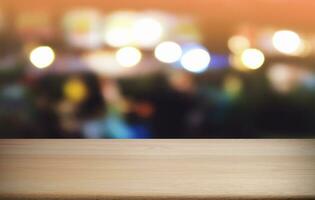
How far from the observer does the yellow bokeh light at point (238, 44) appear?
110cm

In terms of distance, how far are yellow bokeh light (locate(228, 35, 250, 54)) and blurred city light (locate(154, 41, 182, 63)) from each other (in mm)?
116

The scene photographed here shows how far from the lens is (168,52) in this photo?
1.09 meters

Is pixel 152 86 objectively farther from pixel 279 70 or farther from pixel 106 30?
pixel 279 70

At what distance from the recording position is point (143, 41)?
1084 mm

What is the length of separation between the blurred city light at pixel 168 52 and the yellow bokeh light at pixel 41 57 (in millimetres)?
229

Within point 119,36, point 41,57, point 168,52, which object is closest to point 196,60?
point 168,52

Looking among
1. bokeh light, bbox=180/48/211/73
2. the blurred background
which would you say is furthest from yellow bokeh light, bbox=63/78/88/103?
bokeh light, bbox=180/48/211/73

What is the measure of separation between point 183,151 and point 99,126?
0.19 metres

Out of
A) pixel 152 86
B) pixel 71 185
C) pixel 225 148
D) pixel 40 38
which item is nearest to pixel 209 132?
pixel 225 148

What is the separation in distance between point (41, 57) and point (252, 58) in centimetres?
47

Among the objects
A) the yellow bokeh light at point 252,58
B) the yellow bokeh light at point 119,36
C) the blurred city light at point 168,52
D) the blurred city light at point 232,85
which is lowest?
the blurred city light at point 232,85

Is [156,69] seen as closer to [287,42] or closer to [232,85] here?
[232,85]

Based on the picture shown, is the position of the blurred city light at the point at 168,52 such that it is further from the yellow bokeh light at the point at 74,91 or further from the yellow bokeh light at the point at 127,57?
the yellow bokeh light at the point at 74,91

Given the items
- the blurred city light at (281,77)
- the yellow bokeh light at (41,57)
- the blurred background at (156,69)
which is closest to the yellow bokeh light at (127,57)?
the blurred background at (156,69)
